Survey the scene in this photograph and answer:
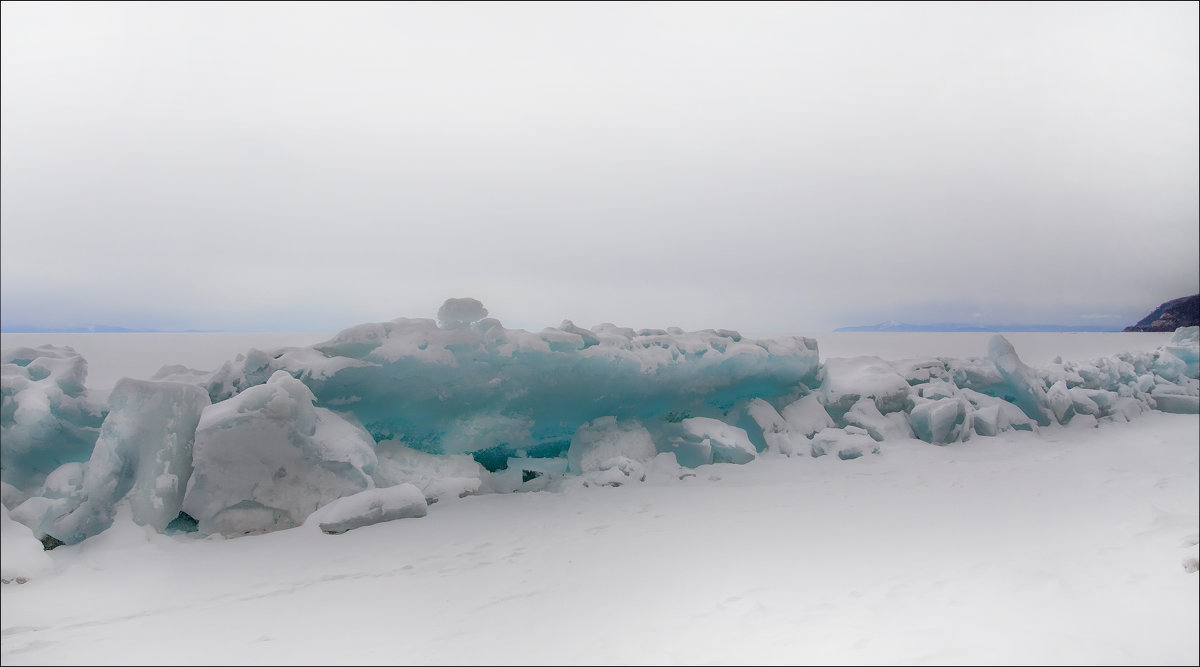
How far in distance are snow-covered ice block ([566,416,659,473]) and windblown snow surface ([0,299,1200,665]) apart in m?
0.03

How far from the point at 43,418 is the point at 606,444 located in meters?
3.78

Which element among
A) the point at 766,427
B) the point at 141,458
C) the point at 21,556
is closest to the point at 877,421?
the point at 766,427

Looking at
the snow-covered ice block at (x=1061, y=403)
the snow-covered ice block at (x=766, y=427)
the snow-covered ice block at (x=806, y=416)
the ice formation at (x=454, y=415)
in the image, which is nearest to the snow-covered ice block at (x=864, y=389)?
the ice formation at (x=454, y=415)

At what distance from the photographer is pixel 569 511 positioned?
4.07m

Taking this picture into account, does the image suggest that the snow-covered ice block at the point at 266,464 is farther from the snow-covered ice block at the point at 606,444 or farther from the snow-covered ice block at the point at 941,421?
the snow-covered ice block at the point at 941,421


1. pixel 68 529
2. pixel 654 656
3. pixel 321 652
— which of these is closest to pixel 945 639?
pixel 654 656

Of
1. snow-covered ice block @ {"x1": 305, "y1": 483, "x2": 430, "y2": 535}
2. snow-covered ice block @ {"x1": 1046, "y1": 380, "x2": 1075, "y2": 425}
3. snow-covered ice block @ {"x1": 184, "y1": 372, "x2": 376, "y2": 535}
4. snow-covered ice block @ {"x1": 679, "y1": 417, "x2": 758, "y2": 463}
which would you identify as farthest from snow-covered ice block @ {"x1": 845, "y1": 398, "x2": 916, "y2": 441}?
snow-covered ice block @ {"x1": 184, "y1": 372, "x2": 376, "y2": 535}

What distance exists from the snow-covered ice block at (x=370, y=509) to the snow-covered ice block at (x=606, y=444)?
1.52 metres

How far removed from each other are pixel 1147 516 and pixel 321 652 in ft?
12.7

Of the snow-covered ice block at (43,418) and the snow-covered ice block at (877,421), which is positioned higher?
the snow-covered ice block at (43,418)

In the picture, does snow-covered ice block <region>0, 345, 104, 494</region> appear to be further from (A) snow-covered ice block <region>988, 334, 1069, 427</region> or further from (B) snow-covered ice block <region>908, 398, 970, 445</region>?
(A) snow-covered ice block <region>988, 334, 1069, 427</region>

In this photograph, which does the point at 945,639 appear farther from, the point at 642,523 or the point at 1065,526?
the point at 642,523

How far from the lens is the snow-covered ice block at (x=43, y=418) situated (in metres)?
3.76

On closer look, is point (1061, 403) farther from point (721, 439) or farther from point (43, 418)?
point (43, 418)
